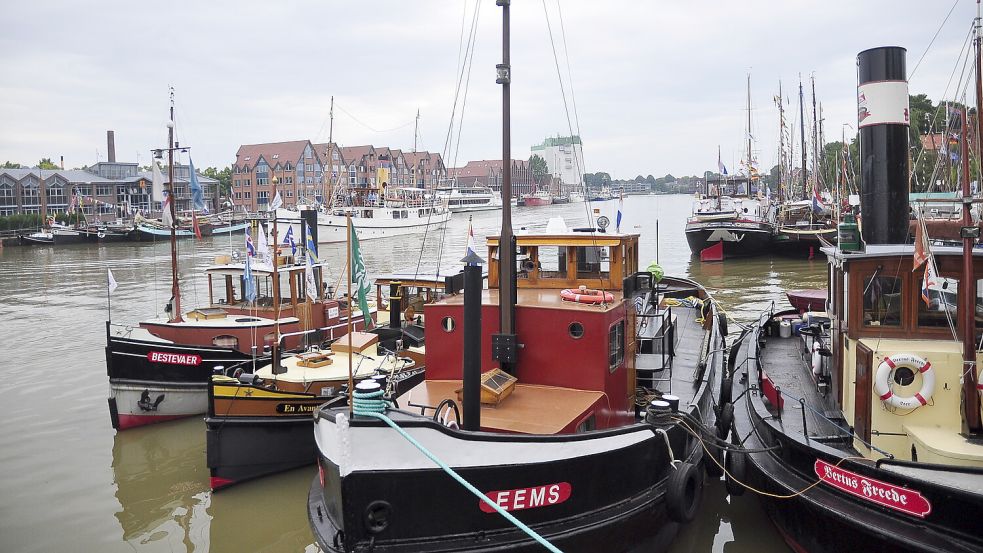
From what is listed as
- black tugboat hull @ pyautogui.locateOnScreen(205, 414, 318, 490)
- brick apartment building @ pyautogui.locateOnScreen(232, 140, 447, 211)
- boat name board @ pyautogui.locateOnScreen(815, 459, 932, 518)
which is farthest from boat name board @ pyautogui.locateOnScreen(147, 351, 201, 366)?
brick apartment building @ pyautogui.locateOnScreen(232, 140, 447, 211)

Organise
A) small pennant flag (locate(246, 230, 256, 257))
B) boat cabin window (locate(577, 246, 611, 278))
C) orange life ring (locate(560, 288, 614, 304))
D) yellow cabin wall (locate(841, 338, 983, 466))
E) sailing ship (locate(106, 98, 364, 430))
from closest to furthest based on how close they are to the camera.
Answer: yellow cabin wall (locate(841, 338, 983, 466))
orange life ring (locate(560, 288, 614, 304))
boat cabin window (locate(577, 246, 611, 278))
sailing ship (locate(106, 98, 364, 430))
small pennant flag (locate(246, 230, 256, 257))

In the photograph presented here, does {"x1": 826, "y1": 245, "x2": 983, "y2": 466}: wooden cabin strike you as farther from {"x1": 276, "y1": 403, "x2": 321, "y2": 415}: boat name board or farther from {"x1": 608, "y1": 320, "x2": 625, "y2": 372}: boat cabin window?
{"x1": 276, "y1": 403, "x2": 321, "y2": 415}: boat name board

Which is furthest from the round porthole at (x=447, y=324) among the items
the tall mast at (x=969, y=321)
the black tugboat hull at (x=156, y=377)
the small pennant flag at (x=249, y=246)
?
the small pennant flag at (x=249, y=246)

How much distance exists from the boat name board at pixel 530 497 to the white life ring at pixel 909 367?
3.85 meters

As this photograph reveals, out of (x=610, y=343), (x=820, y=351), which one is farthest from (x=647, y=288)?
→ (x=610, y=343)

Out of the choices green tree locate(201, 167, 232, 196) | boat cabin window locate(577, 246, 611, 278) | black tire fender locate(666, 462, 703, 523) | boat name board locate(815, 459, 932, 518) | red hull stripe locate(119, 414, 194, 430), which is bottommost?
red hull stripe locate(119, 414, 194, 430)

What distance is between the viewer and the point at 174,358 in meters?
15.4

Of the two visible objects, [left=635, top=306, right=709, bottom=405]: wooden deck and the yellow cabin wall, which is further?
[left=635, top=306, right=709, bottom=405]: wooden deck

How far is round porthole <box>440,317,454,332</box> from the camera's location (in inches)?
385

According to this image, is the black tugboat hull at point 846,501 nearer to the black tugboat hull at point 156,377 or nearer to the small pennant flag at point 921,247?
the small pennant flag at point 921,247

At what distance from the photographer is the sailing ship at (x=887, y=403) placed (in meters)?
7.38

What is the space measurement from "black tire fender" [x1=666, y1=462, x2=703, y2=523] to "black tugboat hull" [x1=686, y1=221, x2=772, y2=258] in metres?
40.8

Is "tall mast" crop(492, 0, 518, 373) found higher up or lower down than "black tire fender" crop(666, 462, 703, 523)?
higher up

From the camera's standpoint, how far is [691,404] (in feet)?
34.4
